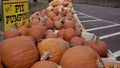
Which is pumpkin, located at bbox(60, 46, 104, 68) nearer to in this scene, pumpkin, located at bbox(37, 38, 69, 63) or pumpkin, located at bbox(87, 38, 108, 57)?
pumpkin, located at bbox(37, 38, 69, 63)

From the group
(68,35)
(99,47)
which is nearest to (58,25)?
(68,35)

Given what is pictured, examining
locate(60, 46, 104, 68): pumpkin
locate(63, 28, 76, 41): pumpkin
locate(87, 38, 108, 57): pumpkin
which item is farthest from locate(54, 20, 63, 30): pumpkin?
locate(60, 46, 104, 68): pumpkin

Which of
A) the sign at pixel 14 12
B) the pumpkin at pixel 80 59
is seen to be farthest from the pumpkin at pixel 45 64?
the sign at pixel 14 12

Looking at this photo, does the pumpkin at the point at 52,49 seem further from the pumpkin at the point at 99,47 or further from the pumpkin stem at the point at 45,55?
the pumpkin at the point at 99,47

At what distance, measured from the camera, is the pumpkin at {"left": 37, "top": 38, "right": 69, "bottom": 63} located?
109 inches

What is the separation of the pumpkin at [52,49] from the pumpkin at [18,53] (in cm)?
8

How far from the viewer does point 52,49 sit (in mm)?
2836

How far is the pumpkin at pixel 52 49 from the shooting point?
A: 2768mm

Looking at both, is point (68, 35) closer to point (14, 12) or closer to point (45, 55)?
point (14, 12)

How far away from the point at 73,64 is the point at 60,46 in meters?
0.42

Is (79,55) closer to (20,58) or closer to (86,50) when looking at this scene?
(86,50)

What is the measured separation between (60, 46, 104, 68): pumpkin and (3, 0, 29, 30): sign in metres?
2.03

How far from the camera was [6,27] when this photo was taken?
4469mm

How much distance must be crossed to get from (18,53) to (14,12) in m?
2.00
